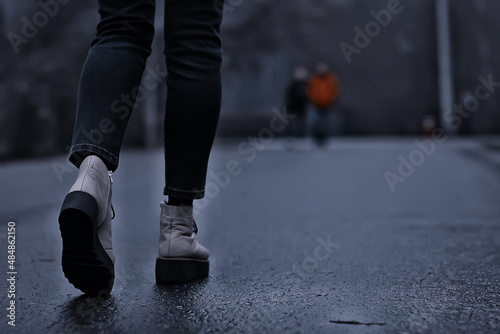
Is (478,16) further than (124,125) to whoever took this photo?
Yes

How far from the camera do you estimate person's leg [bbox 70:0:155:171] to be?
135cm

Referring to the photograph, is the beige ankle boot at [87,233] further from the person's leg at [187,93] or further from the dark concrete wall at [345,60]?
the dark concrete wall at [345,60]

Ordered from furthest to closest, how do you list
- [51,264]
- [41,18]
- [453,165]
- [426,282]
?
[41,18] < [453,165] < [51,264] < [426,282]

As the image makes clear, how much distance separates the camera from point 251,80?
15.1 meters

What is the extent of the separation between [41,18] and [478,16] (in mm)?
10788

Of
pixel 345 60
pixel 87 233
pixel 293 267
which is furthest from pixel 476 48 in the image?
pixel 87 233

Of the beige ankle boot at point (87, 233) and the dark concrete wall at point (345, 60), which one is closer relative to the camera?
the beige ankle boot at point (87, 233)

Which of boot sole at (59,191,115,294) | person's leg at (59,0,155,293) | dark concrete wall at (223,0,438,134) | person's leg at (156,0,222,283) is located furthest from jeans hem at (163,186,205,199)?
dark concrete wall at (223,0,438,134)

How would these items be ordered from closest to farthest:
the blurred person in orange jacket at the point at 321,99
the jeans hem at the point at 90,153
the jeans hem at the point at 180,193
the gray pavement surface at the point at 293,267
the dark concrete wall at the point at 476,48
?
the gray pavement surface at the point at 293,267
the jeans hem at the point at 90,153
the jeans hem at the point at 180,193
the blurred person in orange jacket at the point at 321,99
the dark concrete wall at the point at 476,48

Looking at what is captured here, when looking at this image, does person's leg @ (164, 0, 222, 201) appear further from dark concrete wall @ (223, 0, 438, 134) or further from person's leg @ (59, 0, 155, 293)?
dark concrete wall @ (223, 0, 438, 134)

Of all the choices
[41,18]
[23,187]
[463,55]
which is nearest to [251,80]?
[463,55]

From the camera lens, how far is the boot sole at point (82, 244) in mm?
1189

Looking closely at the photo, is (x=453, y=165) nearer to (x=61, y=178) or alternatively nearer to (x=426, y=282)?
(x=61, y=178)

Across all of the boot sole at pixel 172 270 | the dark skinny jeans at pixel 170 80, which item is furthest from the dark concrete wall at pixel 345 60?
the boot sole at pixel 172 270
